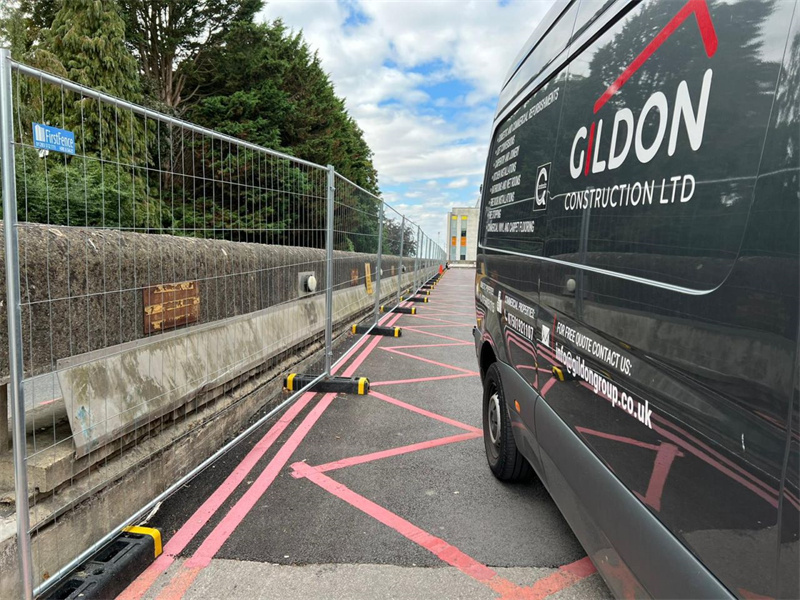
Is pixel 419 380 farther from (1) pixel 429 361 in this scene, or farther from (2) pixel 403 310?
(2) pixel 403 310

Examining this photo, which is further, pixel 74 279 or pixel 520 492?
pixel 520 492

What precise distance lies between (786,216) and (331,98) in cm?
3207

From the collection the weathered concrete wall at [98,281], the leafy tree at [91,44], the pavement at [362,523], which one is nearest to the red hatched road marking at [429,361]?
the pavement at [362,523]

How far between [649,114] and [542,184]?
1.03 metres

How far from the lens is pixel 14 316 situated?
6.40ft

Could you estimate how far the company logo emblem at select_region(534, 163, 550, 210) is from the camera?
246cm

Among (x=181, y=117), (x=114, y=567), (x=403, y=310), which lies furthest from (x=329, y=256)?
(x=181, y=117)

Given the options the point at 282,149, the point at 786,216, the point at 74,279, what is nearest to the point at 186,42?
the point at 282,149

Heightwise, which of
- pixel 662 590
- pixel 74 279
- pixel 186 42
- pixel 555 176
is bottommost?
pixel 662 590

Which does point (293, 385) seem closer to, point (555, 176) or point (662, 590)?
point (555, 176)

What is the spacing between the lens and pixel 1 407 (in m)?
2.48

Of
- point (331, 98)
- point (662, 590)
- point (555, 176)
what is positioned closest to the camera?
point (662, 590)

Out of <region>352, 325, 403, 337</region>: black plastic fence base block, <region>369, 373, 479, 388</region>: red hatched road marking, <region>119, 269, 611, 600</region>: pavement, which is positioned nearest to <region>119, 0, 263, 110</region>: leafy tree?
<region>352, 325, 403, 337</region>: black plastic fence base block

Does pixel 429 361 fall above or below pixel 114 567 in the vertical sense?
below
